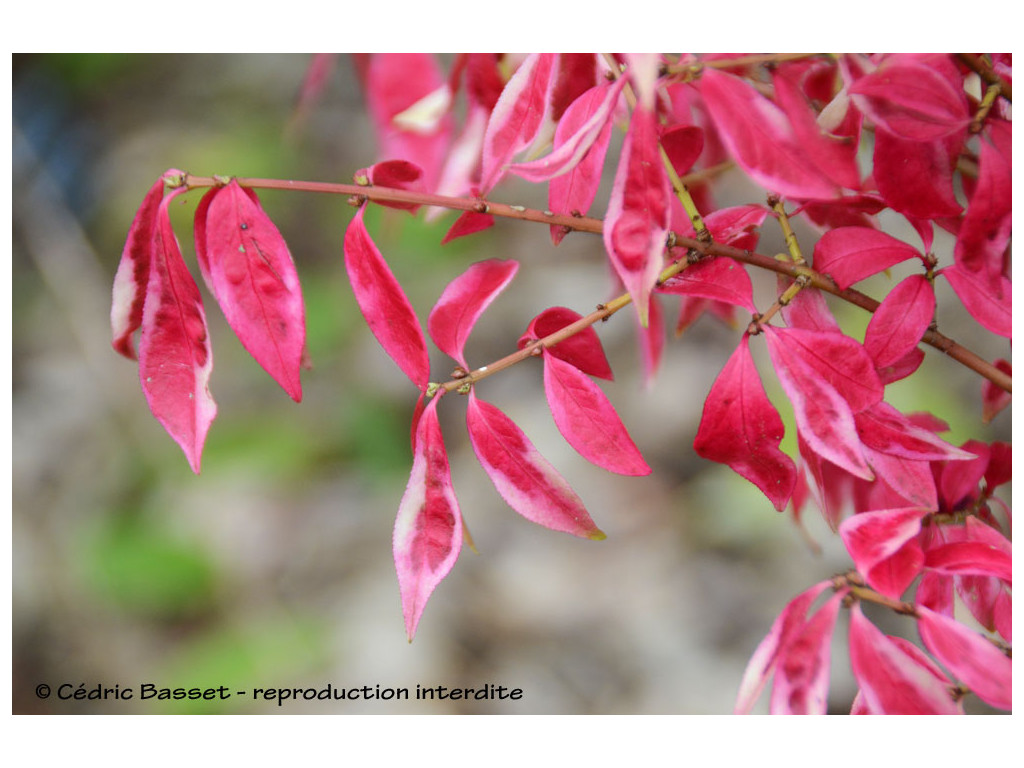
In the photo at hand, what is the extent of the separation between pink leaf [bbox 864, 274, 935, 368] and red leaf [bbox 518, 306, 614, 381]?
136 mm

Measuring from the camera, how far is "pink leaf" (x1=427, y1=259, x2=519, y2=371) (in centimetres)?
38

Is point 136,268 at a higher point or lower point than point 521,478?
higher

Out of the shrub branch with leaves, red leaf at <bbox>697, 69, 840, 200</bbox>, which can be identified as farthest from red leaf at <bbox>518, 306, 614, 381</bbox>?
red leaf at <bbox>697, 69, 840, 200</bbox>

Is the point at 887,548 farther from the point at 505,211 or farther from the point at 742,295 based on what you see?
the point at 505,211

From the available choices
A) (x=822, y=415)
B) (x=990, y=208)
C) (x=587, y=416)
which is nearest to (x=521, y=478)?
(x=587, y=416)

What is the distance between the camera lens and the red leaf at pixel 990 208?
31 cm

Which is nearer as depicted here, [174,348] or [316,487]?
[174,348]

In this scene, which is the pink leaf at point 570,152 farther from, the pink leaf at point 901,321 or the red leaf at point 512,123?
the pink leaf at point 901,321

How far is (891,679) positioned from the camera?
30 cm

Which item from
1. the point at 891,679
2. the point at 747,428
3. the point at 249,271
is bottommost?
the point at 891,679

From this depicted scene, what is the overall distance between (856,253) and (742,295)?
73 millimetres

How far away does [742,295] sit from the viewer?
330 millimetres

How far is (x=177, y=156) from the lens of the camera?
1.62 feet

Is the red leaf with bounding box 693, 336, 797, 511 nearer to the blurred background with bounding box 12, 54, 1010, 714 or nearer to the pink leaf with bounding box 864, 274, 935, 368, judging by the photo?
the pink leaf with bounding box 864, 274, 935, 368
